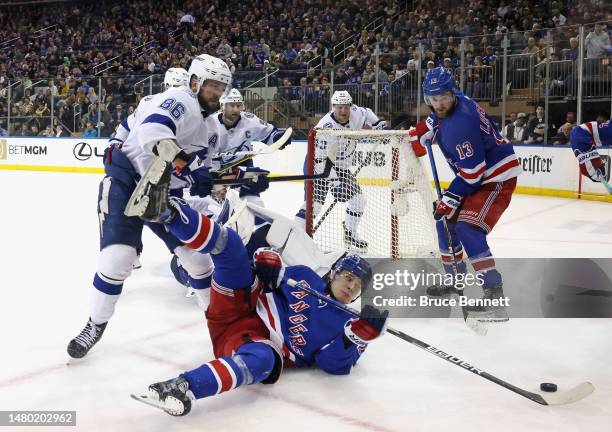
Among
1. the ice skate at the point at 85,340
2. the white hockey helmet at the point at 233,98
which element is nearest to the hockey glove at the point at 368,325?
the ice skate at the point at 85,340

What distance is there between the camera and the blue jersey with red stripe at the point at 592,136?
3883mm

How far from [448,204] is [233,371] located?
1.52 m

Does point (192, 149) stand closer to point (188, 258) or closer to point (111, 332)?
point (188, 258)

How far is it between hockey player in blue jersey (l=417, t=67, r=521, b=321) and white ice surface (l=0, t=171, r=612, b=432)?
35 cm

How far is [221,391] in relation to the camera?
2148 millimetres

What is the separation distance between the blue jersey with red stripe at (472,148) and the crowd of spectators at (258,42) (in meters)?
5.41

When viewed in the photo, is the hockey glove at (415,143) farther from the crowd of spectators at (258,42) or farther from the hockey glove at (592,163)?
the crowd of spectators at (258,42)

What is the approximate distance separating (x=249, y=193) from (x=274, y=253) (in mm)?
1755

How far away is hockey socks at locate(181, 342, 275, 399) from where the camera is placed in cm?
211

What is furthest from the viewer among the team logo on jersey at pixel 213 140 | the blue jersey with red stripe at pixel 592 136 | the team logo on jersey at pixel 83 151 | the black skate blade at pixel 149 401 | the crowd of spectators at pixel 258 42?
the team logo on jersey at pixel 83 151

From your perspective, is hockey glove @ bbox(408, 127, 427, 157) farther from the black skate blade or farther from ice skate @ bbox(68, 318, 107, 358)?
the black skate blade

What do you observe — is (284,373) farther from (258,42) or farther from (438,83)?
(258,42)

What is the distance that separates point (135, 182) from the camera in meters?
2.76

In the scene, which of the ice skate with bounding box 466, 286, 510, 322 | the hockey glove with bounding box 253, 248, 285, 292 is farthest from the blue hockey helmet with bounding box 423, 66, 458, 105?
the hockey glove with bounding box 253, 248, 285, 292
